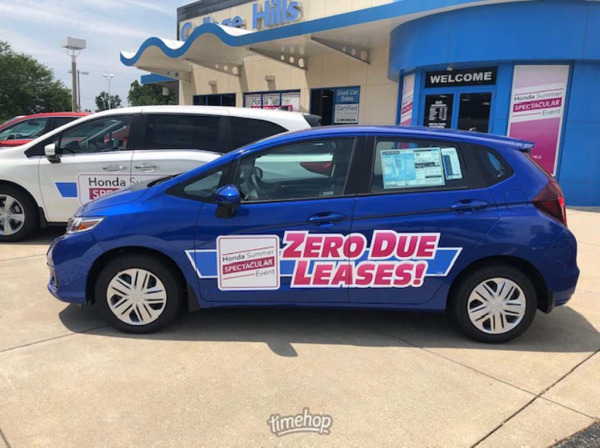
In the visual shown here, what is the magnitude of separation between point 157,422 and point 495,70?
35.4 feet

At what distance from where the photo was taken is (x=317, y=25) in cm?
1316

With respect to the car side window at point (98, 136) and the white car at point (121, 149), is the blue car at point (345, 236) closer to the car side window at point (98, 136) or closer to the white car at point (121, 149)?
the white car at point (121, 149)

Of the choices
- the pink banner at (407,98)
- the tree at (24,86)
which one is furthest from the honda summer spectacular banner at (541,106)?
the tree at (24,86)

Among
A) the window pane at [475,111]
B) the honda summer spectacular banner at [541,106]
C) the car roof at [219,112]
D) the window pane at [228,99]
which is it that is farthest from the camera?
the window pane at [228,99]

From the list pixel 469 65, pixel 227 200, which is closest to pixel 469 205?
pixel 227 200

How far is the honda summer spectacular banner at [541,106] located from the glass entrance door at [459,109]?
0.61m

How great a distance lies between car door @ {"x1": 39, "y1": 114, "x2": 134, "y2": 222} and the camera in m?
6.15

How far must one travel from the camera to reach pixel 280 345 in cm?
375

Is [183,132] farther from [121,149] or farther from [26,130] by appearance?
[26,130]

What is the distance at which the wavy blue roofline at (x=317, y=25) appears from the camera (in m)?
11.1

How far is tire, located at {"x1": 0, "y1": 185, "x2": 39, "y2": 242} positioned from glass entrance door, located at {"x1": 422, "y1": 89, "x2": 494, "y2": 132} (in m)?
8.85

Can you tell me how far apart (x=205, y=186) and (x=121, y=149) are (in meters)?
3.00

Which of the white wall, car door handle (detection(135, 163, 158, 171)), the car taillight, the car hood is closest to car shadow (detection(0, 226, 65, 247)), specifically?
car door handle (detection(135, 163, 158, 171))

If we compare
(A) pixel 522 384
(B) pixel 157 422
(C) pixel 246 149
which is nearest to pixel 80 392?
(B) pixel 157 422
